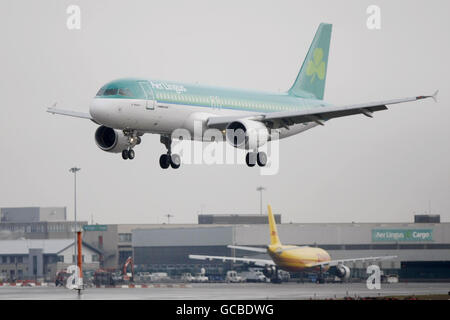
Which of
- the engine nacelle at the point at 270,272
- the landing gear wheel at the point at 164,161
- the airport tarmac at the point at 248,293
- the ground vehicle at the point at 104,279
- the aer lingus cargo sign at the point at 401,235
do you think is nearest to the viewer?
the landing gear wheel at the point at 164,161

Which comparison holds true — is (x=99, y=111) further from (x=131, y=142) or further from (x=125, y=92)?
(x=131, y=142)

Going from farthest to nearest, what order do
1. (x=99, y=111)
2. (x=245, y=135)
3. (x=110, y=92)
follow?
(x=245, y=135) < (x=110, y=92) < (x=99, y=111)

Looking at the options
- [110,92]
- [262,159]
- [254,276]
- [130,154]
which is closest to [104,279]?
[254,276]

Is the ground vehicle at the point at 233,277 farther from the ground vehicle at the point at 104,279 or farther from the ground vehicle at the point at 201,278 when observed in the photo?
the ground vehicle at the point at 104,279

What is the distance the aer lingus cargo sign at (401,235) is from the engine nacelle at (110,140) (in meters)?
99.0

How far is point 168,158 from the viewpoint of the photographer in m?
109

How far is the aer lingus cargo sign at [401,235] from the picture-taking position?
646 feet

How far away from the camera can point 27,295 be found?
126938 millimetres

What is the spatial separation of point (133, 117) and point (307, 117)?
1973 centimetres

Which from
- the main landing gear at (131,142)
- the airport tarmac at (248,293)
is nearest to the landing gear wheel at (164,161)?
the main landing gear at (131,142)

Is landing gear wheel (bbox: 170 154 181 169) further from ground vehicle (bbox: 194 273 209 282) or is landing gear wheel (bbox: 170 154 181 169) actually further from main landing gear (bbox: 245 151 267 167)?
ground vehicle (bbox: 194 273 209 282)

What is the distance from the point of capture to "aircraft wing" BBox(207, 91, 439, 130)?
105 meters

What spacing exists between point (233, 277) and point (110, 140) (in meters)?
67.0
